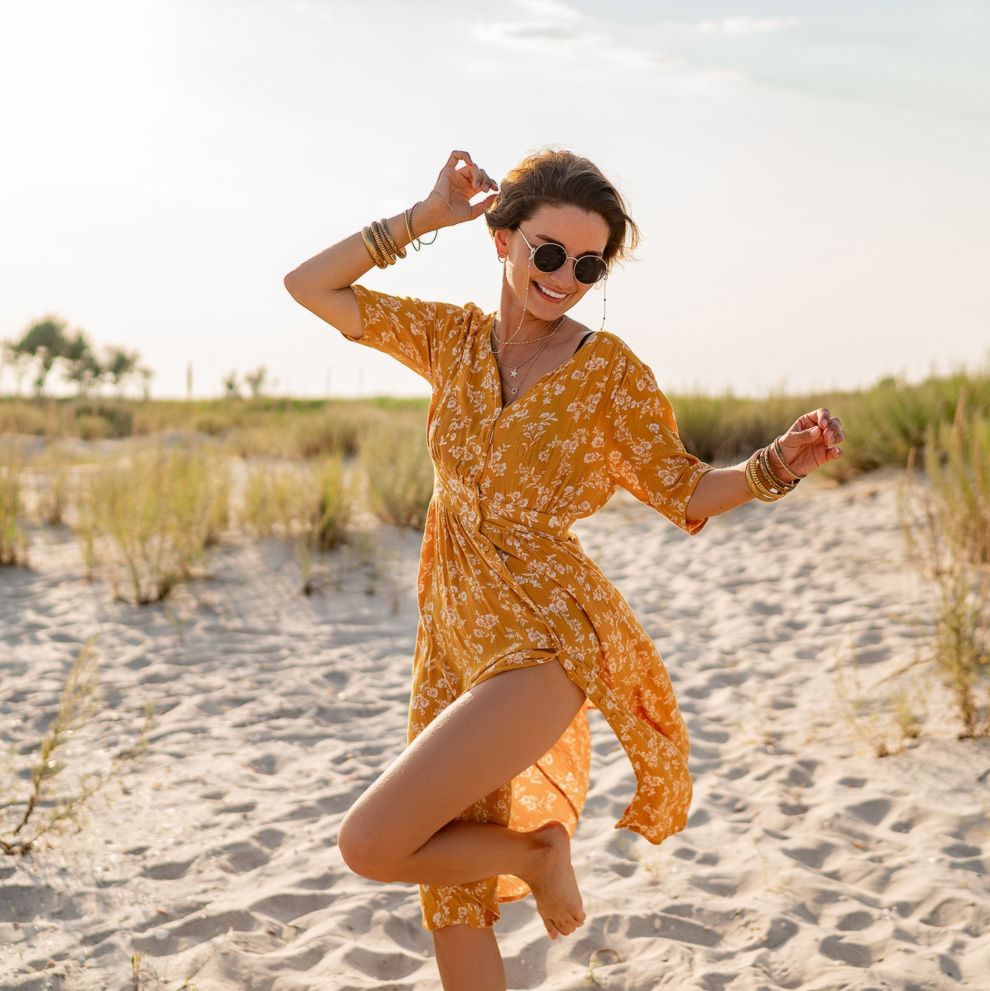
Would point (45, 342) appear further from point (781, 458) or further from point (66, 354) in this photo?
point (781, 458)

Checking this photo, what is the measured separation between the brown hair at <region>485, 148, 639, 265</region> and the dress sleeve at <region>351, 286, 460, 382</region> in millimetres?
300

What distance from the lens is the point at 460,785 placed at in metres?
1.90

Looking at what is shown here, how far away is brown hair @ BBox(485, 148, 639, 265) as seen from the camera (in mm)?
2291

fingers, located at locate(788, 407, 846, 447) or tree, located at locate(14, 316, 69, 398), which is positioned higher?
tree, located at locate(14, 316, 69, 398)

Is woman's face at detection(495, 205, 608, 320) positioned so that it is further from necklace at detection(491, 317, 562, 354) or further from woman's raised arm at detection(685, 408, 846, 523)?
woman's raised arm at detection(685, 408, 846, 523)

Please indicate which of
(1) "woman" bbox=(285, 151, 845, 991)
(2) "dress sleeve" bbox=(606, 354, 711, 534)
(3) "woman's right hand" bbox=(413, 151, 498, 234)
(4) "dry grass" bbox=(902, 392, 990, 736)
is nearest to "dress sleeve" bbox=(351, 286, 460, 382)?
(1) "woman" bbox=(285, 151, 845, 991)

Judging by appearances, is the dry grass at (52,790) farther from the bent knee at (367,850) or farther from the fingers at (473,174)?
the fingers at (473,174)

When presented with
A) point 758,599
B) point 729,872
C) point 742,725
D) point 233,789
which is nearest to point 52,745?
point 233,789

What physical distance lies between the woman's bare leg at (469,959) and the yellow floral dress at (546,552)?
0.05 m

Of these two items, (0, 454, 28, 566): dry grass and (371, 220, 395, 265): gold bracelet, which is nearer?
(371, 220, 395, 265): gold bracelet

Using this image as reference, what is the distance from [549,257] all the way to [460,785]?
4.21 ft

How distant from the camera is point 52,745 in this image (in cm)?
327

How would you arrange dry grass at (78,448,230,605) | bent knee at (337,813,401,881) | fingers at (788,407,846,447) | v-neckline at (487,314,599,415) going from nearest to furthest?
bent knee at (337,813,401,881) → fingers at (788,407,846,447) → v-neckline at (487,314,599,415) → dry grass at (78,448,230,605)

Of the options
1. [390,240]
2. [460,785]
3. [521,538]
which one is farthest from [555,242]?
[460,785]
